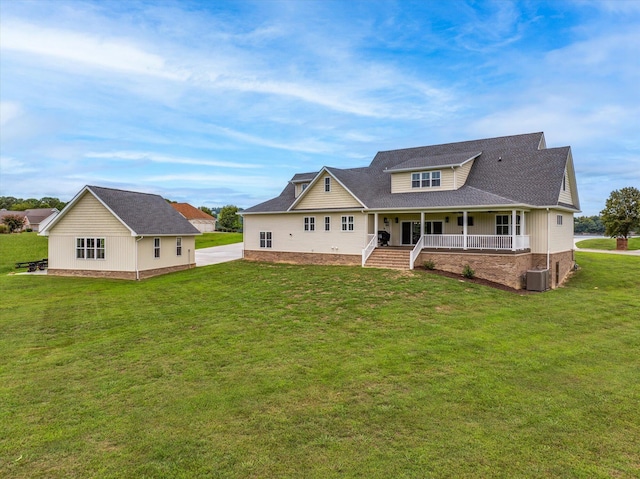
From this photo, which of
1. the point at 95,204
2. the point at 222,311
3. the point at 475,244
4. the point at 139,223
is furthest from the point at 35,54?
the point at 475,244

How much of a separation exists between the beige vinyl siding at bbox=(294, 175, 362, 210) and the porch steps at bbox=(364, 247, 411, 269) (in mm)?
3293

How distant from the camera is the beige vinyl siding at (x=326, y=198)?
23.0m

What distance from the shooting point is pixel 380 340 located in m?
9.57

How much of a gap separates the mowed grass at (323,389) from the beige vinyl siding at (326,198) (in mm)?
10082

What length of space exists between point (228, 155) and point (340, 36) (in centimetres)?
2556

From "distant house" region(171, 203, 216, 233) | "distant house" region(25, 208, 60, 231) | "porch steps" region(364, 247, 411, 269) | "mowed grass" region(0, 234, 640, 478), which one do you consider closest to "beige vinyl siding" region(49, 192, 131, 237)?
"mowed grass" region(0, 234, 640, 478)

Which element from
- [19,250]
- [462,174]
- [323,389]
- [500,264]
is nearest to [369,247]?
[500,264]

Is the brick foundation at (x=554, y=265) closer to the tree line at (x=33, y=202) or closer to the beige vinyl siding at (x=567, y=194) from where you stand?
the beige vinyl siding at (x=567, y=194)

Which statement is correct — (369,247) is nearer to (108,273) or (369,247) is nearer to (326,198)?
(326,198)

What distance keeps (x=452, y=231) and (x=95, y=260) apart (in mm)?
22785

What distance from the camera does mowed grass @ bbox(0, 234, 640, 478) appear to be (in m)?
4.57

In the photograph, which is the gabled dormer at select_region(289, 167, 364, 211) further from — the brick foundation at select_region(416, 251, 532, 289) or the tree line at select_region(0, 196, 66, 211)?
the tree line at select_region(0, 196, 66, 211)

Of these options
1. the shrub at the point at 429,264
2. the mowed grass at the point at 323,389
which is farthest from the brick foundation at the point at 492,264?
the mowed grass at the point at 323,389

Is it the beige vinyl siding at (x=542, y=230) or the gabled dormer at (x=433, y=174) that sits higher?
the gabled dormer at (x=433, y=174)
